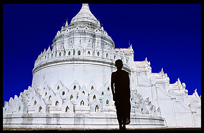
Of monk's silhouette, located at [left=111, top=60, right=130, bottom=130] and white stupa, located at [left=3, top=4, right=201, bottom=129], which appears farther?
white stupa, located at [left=3, top=4, right=201, bottom=129]

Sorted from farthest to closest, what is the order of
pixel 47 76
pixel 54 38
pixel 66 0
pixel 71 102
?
pixel 54 38
pixel 47 76
pixel 71 102
pixel 66 0

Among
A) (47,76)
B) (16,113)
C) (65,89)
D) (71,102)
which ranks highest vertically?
(47,76)

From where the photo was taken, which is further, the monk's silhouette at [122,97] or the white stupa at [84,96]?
the white stupa at [84,96]

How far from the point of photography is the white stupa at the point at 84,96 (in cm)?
1605

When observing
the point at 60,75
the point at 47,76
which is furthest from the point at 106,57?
the point at 47,76

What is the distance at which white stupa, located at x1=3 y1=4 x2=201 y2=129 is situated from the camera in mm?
16047

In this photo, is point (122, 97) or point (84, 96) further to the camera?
point (84, 96)

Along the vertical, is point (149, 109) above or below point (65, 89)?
below

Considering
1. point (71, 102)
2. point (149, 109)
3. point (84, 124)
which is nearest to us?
point (84, 124)

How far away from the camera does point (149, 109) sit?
20.1 meters

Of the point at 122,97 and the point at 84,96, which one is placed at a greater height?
the point at 122,97

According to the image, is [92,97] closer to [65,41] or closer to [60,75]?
[60,75]

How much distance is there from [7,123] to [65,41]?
1452 centimetres

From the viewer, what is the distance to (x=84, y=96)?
57.4 ft
